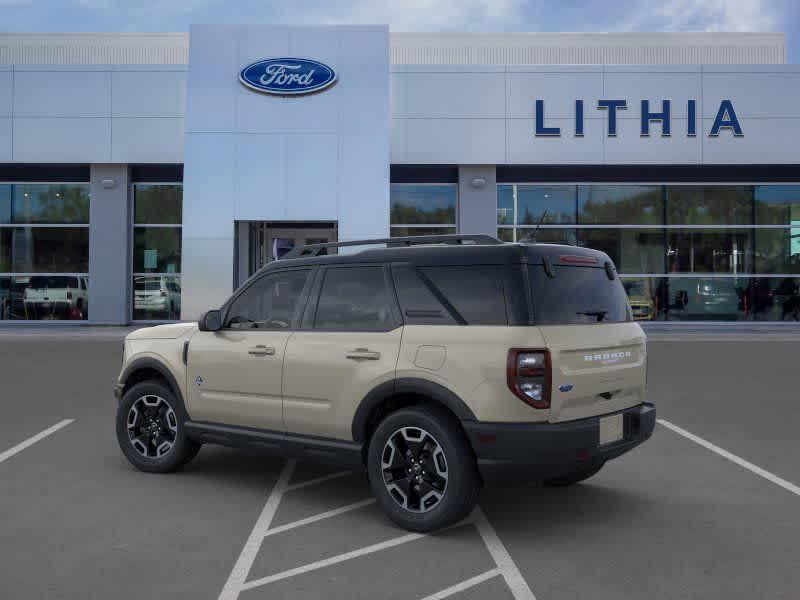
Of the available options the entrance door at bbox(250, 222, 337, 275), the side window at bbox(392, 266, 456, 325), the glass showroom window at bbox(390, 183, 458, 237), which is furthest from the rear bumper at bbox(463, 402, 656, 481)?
the glass showroom window at bbox(390, 183, 458, 237)

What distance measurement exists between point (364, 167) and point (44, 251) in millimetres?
10064

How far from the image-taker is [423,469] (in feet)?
15.5

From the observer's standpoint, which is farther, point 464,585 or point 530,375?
point 530,375

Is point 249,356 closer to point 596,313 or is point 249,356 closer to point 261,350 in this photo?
point 261,350

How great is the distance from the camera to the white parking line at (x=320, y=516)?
478 centimetres

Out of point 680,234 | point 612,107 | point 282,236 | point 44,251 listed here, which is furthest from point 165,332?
point 680,234

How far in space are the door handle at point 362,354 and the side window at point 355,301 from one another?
16 centimetres

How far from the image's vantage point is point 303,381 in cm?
529

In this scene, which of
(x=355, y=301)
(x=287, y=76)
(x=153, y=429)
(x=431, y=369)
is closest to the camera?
(x=431, y=369)

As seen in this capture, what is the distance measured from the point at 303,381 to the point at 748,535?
2.91m

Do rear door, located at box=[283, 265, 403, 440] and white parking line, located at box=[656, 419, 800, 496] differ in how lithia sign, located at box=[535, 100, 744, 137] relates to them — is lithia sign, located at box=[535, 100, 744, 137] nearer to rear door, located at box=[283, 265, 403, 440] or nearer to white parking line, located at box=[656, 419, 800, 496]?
white parking line, located at box=[656, 419, 800, 496]

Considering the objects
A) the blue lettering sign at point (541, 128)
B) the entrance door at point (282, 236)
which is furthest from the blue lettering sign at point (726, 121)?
the entrance door at point (282, 236)

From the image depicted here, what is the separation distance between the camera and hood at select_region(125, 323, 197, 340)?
622cm

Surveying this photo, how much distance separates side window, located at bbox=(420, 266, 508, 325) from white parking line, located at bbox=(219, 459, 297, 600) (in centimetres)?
178
